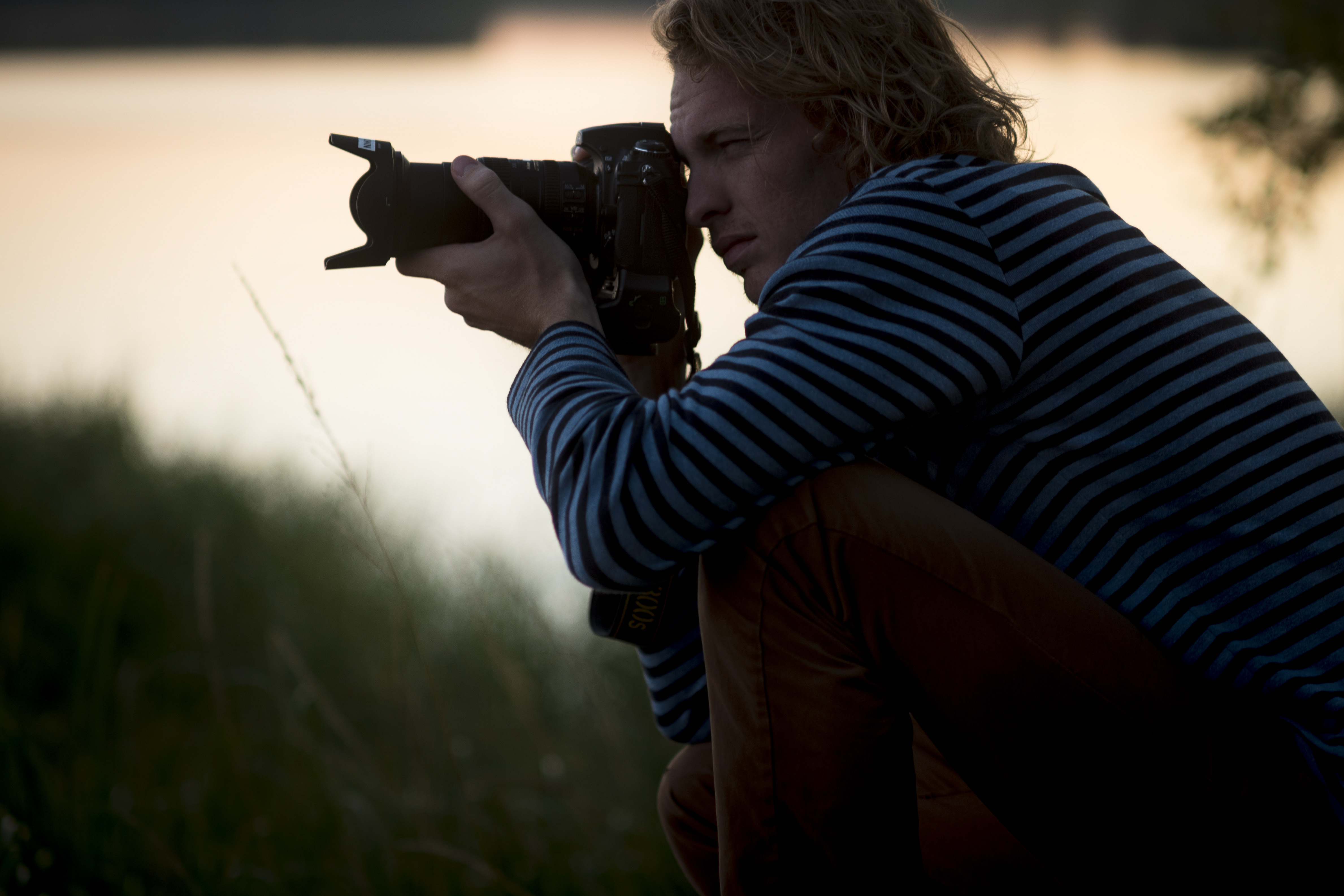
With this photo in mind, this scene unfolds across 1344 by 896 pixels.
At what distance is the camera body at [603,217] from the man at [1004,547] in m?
Answer: 0.32

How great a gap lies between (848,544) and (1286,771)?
0.46 meters

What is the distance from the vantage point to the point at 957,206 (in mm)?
957

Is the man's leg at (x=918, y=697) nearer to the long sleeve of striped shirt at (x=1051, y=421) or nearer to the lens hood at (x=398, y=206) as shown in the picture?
the long sleeve of striped shirt at (x=1051, y=421)

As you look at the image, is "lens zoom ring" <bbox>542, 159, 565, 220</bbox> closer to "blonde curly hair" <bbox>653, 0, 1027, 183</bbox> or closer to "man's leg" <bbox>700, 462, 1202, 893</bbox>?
"blonde curly hair" <bbox>653, 0, 1027, 183</bbox>

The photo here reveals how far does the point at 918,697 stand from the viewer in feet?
3.12

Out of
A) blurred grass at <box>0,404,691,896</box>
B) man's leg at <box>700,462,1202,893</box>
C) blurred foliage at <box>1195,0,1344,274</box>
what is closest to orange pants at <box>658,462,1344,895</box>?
man's leg at <box>700,462,1202,893</box>

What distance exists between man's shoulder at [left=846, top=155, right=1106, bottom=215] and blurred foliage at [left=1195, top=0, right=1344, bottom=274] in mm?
2510

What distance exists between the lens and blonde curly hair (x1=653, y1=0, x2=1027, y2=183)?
3.86 feet

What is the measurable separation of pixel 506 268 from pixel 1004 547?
2.08 feet

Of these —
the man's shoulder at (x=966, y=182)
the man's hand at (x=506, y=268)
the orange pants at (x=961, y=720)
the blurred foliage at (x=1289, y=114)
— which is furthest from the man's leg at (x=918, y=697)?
the blurred foliage at (x=1289, y=114)

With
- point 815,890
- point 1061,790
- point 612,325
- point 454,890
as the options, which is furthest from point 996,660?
point 454,890

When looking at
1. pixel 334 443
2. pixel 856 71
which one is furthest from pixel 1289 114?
pixel 334 443

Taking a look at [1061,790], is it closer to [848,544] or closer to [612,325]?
[848,544]

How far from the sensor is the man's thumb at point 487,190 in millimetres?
1215
